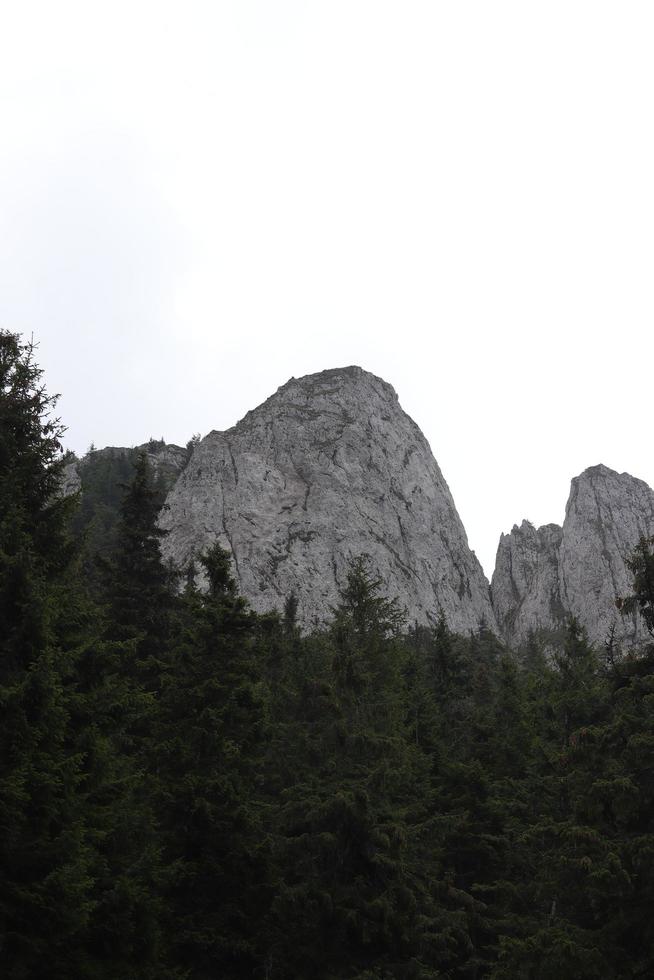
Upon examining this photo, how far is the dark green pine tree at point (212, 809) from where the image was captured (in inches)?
558

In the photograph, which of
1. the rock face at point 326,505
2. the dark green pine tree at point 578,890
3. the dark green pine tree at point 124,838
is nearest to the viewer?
the dark green pine tree at point 124,838

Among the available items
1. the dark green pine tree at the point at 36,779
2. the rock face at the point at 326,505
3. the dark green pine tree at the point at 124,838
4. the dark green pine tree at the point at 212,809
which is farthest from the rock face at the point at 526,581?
the dark green pine tree at the point at 36,779

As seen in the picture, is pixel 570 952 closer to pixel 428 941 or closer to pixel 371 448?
pixel 428 941

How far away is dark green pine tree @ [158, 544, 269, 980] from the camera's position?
14164 millimetres

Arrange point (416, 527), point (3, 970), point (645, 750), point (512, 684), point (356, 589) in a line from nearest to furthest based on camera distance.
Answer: point (3, 970), point (645, 750), point (356, 589), point (512, 684), point (416, 527)

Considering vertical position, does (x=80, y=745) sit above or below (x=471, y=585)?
below

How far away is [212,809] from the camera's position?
47.1ft

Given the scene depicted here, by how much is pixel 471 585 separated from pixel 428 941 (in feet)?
424

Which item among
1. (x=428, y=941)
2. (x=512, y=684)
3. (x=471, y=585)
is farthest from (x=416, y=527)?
(x=428, y=941)

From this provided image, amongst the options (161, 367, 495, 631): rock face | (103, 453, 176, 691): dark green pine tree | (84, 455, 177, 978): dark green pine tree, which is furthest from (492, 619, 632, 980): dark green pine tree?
(161, 367, 495, 631): rock face

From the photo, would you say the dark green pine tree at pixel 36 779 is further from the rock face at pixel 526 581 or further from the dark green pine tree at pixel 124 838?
the rock face at pixel 526 581

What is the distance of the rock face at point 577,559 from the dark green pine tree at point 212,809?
400ft

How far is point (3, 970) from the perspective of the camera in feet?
27.7

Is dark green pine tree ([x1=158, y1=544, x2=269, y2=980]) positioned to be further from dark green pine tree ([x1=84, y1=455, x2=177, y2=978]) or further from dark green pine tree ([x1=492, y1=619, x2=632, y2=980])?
dark green pine tree ([x1=492, y1=619, x2=632, y2=980])
